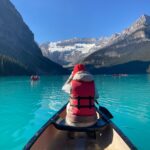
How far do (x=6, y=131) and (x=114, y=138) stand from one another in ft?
32.3

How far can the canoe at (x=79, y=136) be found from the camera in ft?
34.4

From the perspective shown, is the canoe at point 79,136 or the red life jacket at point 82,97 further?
the red life jacket at point 82,97

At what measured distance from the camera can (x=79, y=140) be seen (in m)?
11.9

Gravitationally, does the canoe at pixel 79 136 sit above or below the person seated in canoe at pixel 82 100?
below

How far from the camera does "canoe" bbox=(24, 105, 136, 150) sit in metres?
10.5

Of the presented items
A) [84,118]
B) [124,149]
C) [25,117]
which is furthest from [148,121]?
[124,149]

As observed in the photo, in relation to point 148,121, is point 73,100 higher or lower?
higher

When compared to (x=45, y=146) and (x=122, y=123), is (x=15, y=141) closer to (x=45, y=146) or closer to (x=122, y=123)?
(x=45, y=146)

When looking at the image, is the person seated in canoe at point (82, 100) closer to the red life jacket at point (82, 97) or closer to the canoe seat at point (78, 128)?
the red life jacket at point (82, 97)

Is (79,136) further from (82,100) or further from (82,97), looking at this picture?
(82,97)

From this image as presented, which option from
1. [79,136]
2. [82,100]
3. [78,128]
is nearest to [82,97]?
[82,100]

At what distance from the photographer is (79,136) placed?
40.3 ft

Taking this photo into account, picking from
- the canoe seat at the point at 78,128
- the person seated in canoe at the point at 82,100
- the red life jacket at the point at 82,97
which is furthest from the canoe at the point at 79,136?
the red life jacket at the point at 82,97

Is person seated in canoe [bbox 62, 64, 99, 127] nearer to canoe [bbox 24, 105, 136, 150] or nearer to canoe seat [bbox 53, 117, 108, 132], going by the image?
canoe seat [bbox 53, 117, 108, 132]
